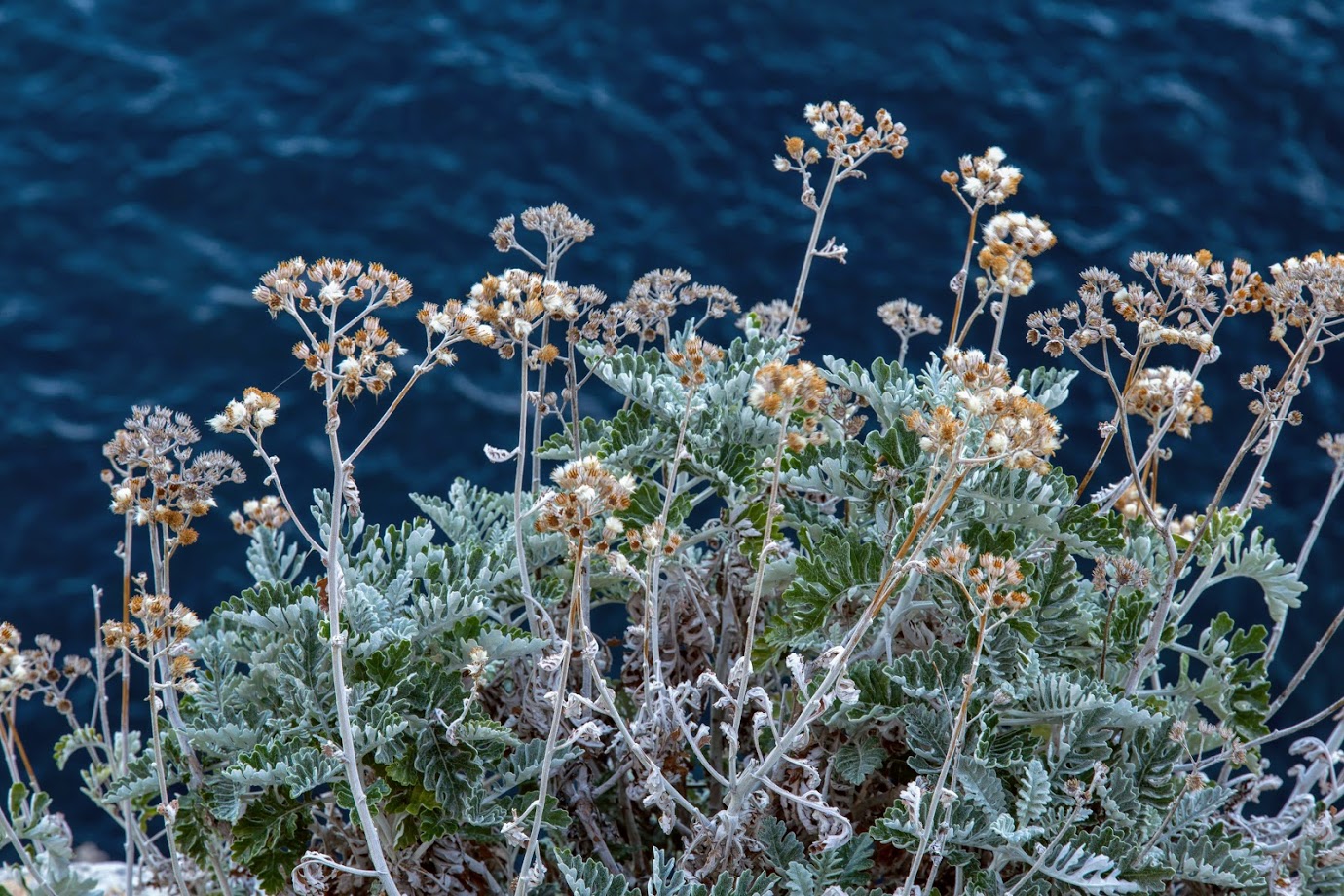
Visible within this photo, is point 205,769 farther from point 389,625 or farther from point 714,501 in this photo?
point 714,501

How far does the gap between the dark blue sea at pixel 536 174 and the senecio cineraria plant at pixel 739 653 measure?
3.14m

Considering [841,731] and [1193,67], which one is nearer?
[841,731]

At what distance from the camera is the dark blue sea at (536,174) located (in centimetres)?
680

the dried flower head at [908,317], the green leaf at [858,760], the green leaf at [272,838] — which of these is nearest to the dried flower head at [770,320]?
the dried flower head at [908,317]

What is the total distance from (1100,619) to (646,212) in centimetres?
470

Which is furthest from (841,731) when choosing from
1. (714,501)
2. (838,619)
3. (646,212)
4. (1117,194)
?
(1117,194)

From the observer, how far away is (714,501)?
766 centimetres

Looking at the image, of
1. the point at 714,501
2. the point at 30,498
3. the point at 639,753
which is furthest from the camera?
the point at 714,501

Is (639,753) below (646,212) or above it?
above

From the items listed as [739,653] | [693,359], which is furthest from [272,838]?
[693,359]

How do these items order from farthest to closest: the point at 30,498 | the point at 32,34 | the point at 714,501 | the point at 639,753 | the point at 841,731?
the point at 32,34
the point at 714,501
the point at 30,498
the point at 841,731
the point at 639,753

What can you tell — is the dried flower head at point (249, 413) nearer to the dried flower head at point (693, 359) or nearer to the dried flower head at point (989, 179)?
the dried flower head at point (693, 359)

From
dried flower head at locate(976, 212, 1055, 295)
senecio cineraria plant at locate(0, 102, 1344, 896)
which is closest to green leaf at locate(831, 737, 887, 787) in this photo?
senecio cineraria plant at locate(0, 102, 1344, 896)

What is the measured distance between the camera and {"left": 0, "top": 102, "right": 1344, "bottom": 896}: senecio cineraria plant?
2.82 meters
